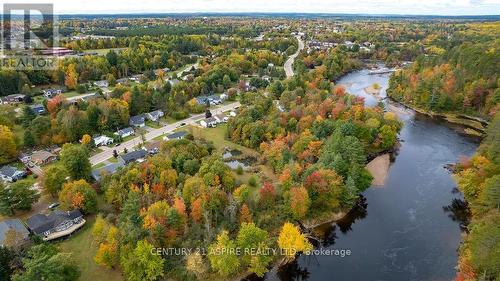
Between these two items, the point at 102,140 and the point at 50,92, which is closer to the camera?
the point at 102,140

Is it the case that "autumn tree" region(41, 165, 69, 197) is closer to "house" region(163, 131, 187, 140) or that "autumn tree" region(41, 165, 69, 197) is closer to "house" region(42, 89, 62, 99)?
"house" region(163, 131, 187, 140)

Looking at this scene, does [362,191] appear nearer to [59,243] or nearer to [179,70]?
[59,243]

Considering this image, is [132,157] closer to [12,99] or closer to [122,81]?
[12,99]

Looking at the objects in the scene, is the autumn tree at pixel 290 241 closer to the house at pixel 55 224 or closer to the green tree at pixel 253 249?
the green tree at pixel 253 249

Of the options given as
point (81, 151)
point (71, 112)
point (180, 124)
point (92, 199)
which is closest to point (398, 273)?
point (92, 199)

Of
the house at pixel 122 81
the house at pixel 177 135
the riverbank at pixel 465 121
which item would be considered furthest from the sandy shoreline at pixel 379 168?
the house at pixel 122 81

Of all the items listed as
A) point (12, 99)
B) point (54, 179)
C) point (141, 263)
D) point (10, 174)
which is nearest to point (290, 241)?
point (141, 263)

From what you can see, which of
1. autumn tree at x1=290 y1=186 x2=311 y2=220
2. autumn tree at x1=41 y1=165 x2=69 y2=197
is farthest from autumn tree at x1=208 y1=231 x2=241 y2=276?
autumn tree at x1=41 y1=165 x2=69 y2=197
